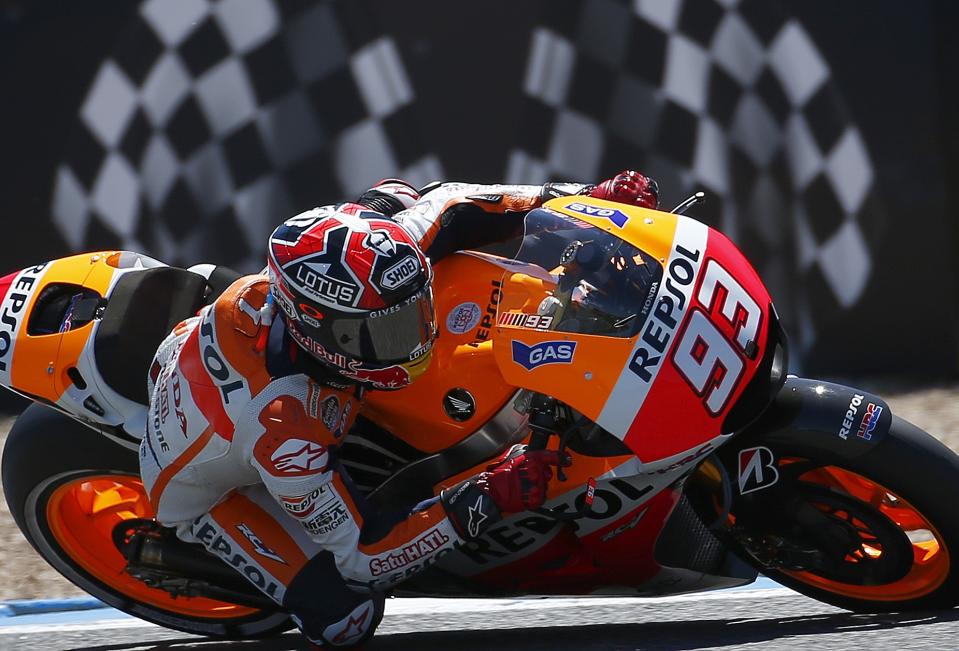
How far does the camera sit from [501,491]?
3010mm

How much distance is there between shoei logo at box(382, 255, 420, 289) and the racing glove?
18.2 inches

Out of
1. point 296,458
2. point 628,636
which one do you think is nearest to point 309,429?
point 296,458

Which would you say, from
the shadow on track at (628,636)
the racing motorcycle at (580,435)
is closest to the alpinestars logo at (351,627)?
the racing motorcycle at (580,435)

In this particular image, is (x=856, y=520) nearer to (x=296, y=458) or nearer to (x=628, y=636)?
(x=628, y=636)

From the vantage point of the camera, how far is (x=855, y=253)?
5.84m

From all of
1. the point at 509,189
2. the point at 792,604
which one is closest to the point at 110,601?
the point at 509,189

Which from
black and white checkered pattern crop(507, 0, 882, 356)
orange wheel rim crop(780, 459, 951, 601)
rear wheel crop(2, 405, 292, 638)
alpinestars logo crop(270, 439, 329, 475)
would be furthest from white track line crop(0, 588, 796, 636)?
black and white checkered pattern crop(507, 0, 882, 356)

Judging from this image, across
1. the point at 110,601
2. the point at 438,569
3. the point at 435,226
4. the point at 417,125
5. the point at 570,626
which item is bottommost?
the point at 110,601

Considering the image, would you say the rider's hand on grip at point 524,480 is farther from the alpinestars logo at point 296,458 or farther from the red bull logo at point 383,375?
the alpinestars logo at point 296,458

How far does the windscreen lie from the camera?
2959mm

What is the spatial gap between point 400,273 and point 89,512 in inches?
56.4

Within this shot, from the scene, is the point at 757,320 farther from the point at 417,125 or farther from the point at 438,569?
the point at 417,125

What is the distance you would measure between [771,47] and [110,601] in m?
A: 3.42

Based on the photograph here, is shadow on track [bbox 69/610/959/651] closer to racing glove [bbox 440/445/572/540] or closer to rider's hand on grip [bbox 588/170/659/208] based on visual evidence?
racing glove [bbox 440/445/572/540]
